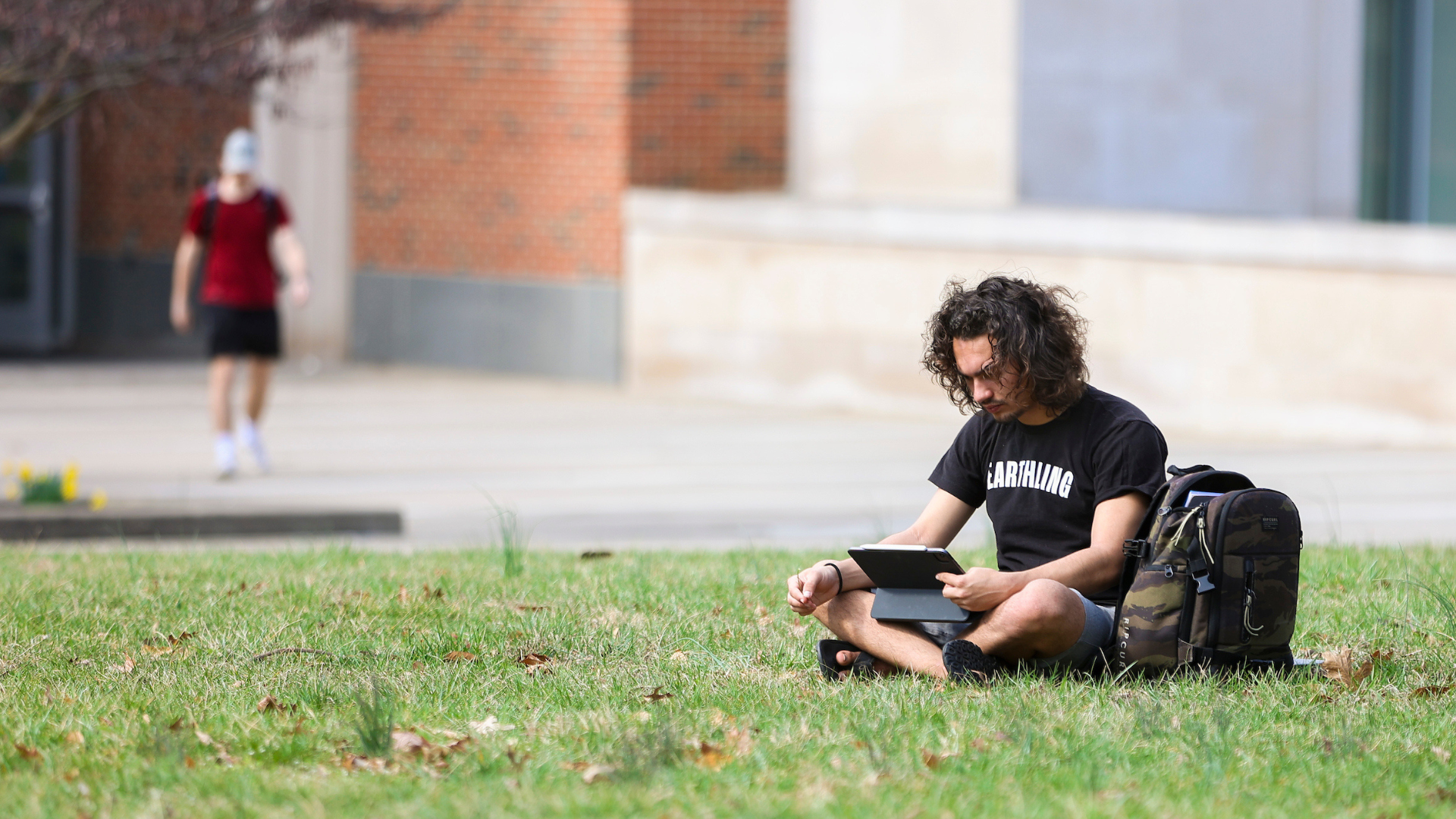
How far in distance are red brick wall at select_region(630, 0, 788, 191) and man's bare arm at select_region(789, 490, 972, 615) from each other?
38.4 feet

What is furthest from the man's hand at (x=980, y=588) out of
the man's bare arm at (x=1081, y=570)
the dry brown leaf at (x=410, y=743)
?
the dry brown leaf at (x=410, y=743)

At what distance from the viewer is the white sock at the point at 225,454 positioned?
37.9 ft

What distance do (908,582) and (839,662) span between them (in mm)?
367

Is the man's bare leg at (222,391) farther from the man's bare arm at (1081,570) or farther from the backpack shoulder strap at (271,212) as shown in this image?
the man's bare arm at (1081,570)

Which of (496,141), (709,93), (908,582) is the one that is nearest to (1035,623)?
(908,582)

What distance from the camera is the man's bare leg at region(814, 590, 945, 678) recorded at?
17.8 ft

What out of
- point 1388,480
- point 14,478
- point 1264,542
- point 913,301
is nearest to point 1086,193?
point 913,301

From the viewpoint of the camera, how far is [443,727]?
4.87 m

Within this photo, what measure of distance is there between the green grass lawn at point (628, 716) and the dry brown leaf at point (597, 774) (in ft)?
0.04

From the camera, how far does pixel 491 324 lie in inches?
720

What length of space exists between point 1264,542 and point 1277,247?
8.25 metres

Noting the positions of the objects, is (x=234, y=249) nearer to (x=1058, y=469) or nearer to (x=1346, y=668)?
(x=1058, y=469)

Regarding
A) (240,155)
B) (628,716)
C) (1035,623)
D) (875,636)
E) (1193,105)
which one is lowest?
(628,716)

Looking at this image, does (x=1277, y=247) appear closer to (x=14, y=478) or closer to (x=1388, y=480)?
(x=1388, y=480)
